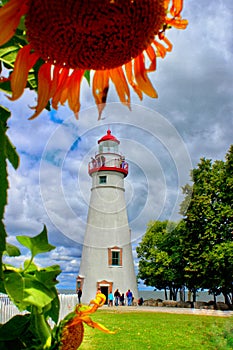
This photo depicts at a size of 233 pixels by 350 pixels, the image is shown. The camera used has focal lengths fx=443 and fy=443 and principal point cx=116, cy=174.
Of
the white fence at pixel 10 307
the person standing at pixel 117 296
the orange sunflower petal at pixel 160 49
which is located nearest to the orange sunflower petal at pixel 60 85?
the orange sunflower petal at pixel 160 49

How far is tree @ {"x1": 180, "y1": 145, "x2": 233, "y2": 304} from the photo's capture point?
20000 millimetres

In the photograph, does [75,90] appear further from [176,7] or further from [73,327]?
[73,327]

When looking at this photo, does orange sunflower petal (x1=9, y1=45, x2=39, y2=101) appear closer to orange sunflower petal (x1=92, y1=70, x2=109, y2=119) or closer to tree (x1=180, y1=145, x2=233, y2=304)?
orange sunflower petal (x1=92, y1=70, x2=109, y2=119)

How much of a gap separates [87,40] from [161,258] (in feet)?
85.8

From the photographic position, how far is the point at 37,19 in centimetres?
41

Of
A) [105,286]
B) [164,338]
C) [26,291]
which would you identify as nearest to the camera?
[26,291]

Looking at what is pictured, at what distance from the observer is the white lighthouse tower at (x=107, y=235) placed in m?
24.5

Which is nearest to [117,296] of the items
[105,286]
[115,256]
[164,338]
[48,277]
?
[105,286]

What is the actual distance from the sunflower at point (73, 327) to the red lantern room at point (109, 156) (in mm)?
23059

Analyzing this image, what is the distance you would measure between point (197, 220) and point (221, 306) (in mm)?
4209

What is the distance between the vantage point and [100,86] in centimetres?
52

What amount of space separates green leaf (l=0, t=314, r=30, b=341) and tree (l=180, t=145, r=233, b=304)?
1953 centimetres

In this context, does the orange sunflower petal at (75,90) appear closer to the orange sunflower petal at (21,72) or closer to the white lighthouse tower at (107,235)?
the orange sunflower petal at (21,72)

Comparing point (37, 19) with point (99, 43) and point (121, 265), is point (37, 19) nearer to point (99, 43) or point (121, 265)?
point (99, 43)
